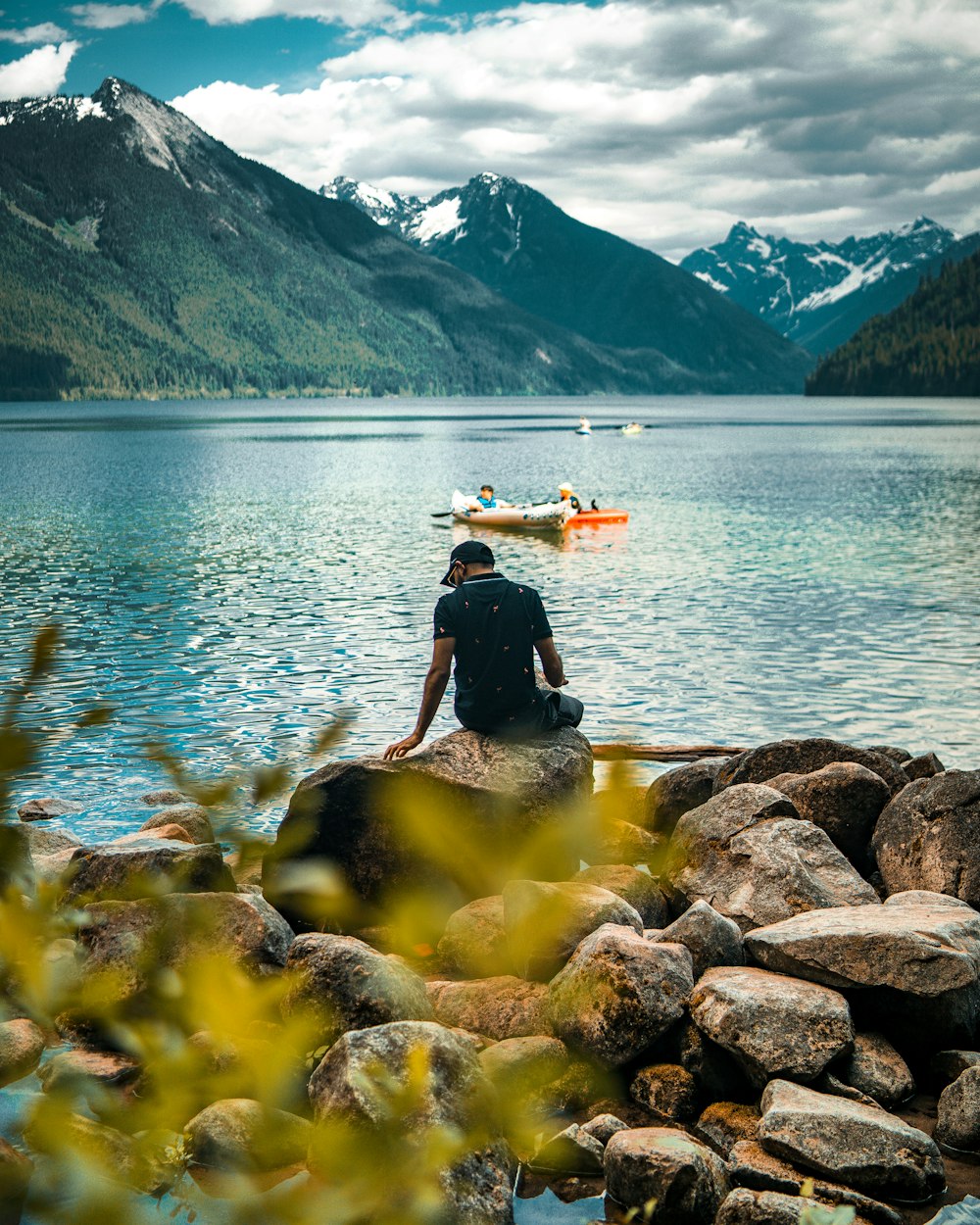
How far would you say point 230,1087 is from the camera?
7.82 ft

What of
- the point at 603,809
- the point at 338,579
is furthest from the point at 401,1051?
the point at 338,579

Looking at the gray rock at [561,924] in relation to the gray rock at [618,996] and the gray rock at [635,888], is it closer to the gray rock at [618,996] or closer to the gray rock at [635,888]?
the gray rock at [618,996]

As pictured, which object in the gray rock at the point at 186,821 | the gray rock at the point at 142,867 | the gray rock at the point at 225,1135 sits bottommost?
the gray rock at the point at 186,821

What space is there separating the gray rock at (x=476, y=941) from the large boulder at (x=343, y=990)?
130 centimetres

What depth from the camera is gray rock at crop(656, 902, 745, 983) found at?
9.05 m

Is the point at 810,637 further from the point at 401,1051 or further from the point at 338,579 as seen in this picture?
the point at 401,1051

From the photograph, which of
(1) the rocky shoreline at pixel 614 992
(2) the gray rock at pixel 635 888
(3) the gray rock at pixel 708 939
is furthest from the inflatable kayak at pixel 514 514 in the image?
(3) the gray rock at pixel 708 939

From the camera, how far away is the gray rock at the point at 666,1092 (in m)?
7.83

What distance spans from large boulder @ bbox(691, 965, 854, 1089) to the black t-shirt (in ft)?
13.0

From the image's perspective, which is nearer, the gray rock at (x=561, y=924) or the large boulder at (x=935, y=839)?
the gray rock at (x=561, y=924)

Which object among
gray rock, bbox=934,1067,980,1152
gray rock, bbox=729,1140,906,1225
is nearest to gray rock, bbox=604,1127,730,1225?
gray rock, bbox=729,1140,906,1225

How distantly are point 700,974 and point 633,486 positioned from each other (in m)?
74.2

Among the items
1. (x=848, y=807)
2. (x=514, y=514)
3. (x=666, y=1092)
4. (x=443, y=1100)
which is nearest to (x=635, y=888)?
(x=848, y=807)

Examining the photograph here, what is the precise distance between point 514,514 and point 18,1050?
4874 centimetres
